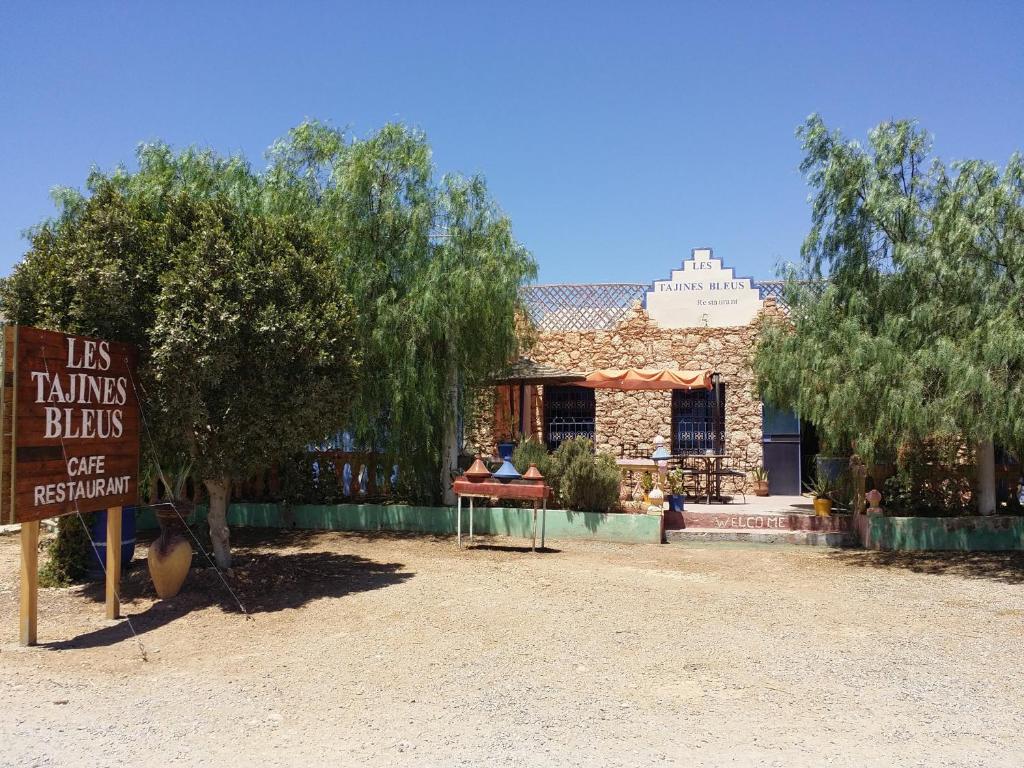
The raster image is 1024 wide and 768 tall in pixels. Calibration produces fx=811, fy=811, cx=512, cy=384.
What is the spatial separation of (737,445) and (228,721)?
12976 millimetres

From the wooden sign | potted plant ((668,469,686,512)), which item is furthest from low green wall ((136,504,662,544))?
the wooden sign

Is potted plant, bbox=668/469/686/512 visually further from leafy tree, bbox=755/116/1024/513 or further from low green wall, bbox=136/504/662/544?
leafy tree, bbox=755/116/1024/513

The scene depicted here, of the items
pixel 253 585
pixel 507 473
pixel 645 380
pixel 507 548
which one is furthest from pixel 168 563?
pixel 645 380

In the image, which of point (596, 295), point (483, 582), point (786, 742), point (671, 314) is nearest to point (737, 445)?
point (671, 314)

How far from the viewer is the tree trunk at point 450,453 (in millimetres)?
12328

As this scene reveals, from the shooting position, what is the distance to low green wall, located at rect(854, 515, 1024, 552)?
35.6ft

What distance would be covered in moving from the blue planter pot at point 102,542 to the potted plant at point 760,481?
37.2 ft

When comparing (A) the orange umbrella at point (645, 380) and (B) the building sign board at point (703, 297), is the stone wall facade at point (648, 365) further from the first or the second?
(A) the orange umbrella at point (645, 380)

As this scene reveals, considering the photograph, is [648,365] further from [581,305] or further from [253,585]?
[253,585]

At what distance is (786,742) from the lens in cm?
439

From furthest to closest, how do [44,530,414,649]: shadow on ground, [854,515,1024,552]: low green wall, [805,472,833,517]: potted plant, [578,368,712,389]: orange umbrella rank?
[578,368,712,389]: orange umbrella, [805,472,833,517]: potted plant, [854,515,1024,552]: low green wall, [44,530,414,649]: shadow on ground

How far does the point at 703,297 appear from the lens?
1638 cm

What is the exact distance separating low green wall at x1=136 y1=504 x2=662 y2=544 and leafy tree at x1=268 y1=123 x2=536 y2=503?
3.19 feet

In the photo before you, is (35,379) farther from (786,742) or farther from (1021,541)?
(1021,541)
